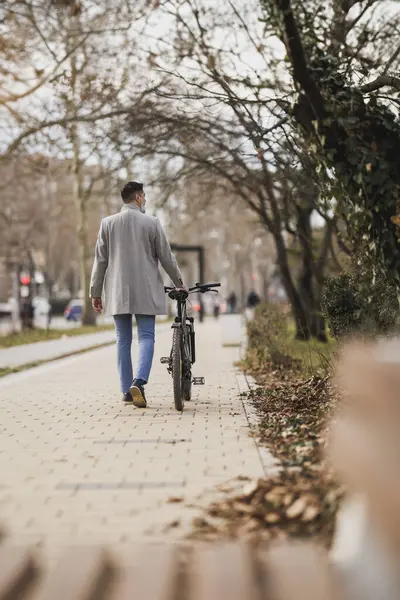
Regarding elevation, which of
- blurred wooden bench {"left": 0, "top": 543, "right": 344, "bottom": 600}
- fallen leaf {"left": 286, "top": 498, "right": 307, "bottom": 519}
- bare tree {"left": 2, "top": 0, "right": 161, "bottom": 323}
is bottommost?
blurred wooden bench {"left": 0, "top": 543, "right": 344, "bottom": 600}

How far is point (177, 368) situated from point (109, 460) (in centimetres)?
267

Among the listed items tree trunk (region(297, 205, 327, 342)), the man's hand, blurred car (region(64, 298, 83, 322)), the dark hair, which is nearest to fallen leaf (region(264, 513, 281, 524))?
the man's hand

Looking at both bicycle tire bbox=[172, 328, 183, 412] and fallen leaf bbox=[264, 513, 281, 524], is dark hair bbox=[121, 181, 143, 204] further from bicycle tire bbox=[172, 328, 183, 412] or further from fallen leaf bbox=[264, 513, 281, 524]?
fallen leaf bbox=[264, 513, 281, 524]

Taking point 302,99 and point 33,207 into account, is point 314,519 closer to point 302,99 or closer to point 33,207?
point 302,99

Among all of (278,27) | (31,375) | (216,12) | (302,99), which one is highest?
(216,12)

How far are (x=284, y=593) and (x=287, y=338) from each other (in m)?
12.7

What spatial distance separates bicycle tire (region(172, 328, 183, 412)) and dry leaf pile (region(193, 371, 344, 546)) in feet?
5.49

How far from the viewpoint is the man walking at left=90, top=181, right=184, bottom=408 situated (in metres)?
9.62

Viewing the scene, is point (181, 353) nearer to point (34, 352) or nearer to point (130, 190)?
point (130, 190)

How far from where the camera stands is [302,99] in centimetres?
850

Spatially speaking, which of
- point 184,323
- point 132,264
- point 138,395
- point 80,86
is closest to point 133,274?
point 132,264

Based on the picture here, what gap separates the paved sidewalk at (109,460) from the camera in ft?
16.1

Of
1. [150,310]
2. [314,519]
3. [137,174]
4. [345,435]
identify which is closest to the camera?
[345,435]

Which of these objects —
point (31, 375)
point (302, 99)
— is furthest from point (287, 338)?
point (302, 99)
